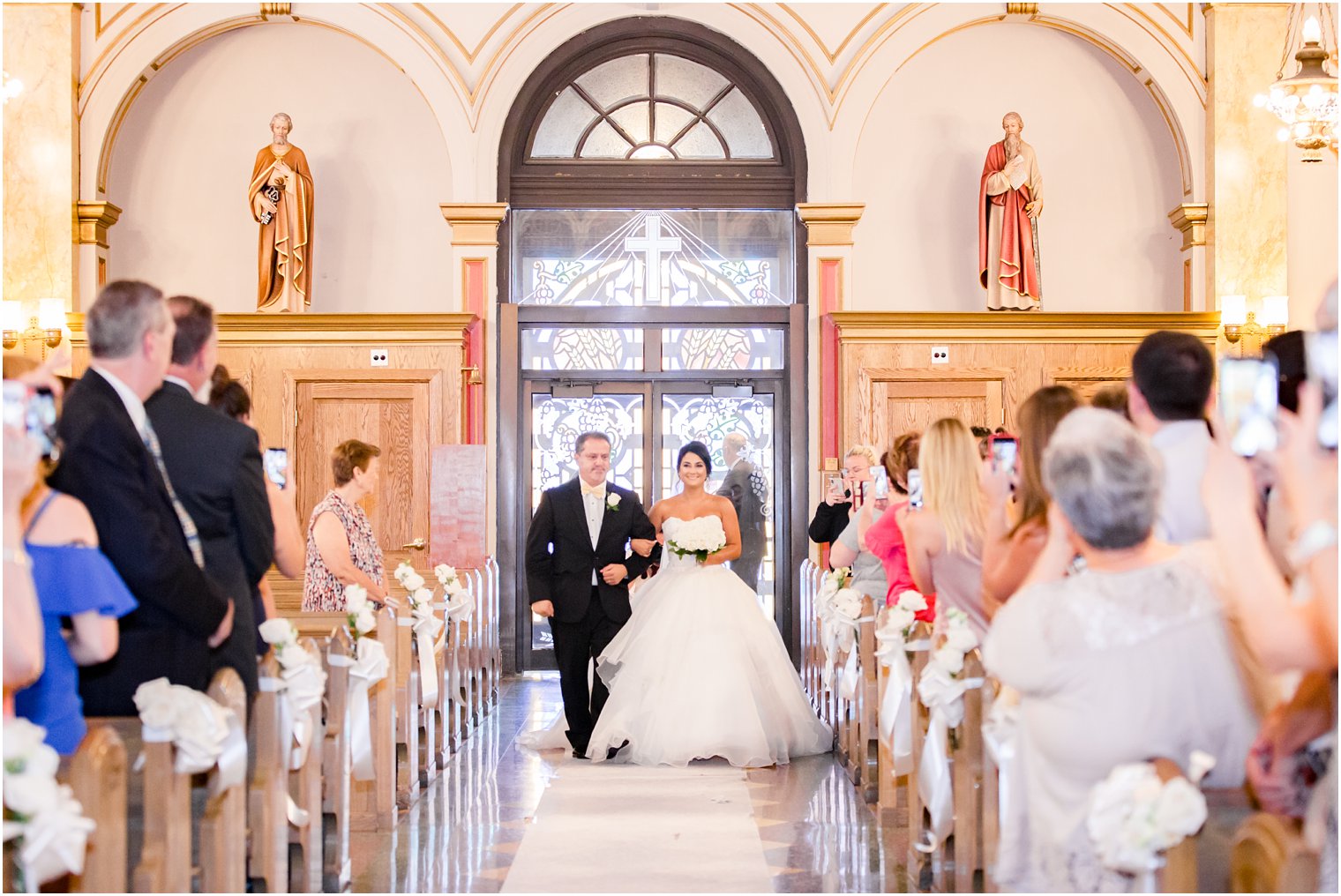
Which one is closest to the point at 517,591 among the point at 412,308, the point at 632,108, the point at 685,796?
the point at 412,308

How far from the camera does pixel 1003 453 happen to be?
4.29 m

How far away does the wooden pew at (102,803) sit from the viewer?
9.53 feet

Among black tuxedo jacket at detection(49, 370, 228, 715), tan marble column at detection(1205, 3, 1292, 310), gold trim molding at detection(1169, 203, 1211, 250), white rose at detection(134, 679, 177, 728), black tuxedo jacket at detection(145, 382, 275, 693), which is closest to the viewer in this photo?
white rose at detection(134, 679, 177, 728)

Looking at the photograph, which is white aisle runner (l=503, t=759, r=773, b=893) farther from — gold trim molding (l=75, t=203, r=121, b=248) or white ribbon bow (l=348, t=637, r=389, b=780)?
gold trim molding (l=75, t=203, r=121, b=248)

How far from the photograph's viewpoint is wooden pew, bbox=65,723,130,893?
2.91 m

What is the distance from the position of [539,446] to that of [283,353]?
2.11 m

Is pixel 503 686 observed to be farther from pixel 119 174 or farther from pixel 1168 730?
pixel 1168 730

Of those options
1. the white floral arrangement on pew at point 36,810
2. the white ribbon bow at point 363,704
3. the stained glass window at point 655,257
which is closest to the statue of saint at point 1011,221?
the stained glass window at point 655,257

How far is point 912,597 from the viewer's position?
16.9 ft

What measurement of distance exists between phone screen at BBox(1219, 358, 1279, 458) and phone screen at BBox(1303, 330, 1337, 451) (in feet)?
0.67

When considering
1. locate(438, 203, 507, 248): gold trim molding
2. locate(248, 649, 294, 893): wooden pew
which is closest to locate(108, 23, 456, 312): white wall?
locate(438, 203, 507, 248): gold trim molding

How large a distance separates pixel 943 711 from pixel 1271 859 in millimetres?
1870

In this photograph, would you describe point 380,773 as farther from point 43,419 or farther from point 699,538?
point 43,419

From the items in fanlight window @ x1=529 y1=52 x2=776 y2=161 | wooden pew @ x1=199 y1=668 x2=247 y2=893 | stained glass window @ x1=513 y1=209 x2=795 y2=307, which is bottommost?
wooden pew @ x1=199 y1=668 x2=247 y2=893
